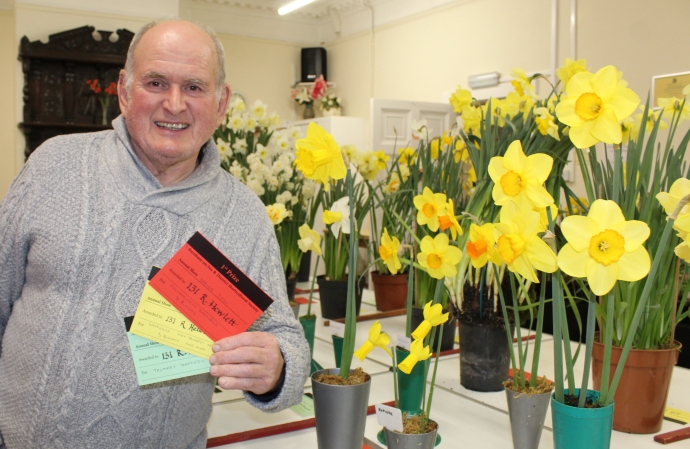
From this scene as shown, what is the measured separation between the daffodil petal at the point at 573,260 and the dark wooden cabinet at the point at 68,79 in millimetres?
5532

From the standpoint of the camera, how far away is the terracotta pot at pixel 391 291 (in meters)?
2.19

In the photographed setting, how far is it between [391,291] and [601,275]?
1534 mm

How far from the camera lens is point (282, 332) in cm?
113

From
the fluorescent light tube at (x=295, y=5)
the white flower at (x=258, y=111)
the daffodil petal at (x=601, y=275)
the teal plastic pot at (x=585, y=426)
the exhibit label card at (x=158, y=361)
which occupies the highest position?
the fluorescent light tube at (x=295, y=5)

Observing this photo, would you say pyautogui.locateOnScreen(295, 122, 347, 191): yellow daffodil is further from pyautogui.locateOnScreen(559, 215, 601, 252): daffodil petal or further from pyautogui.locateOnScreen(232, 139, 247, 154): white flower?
pyautogui.locateOnScreen(232, 139, 247, 154): white flower

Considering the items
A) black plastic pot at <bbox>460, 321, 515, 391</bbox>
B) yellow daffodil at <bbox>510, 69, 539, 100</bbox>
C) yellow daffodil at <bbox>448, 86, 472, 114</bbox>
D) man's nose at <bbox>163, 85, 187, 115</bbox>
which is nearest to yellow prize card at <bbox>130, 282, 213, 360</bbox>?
man's nose at <bbox>163, 85, 187, 115</bbox>

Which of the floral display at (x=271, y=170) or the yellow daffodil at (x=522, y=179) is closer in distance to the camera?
the yellow daffodil at (x=522, y=179)

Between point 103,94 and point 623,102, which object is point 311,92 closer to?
point 103,94

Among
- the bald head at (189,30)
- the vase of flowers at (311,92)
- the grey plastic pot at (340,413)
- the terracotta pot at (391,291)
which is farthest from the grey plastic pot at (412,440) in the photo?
the vase of flowers at (311,92)

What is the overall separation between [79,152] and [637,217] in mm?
1020

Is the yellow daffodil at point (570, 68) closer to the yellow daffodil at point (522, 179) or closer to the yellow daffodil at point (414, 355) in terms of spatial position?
the yellow daffodil at point (522, 179)

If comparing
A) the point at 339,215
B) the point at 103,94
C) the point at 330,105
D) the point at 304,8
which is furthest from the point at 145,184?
the point at 304,8

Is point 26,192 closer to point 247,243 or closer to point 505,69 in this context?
point 247,243

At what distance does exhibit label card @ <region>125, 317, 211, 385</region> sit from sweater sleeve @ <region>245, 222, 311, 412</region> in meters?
0.18
